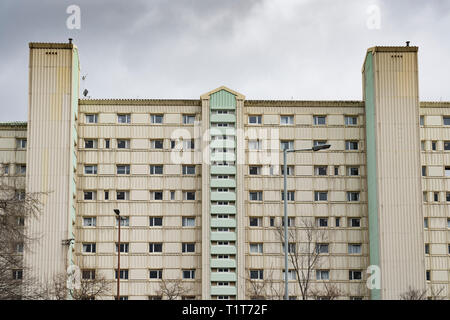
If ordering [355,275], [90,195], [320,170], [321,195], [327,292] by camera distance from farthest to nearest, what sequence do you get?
[320,170] < [321,195] < [90,195] < [355,275] < [327,292]

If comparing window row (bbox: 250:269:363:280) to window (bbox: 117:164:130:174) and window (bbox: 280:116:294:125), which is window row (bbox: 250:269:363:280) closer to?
window (bbox: 280:116:294:125)

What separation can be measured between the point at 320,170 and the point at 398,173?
865cm

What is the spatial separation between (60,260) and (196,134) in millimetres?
19030

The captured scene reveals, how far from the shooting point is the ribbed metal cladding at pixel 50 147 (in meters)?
69.9

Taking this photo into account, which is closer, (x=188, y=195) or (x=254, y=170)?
(x=188, y=195)

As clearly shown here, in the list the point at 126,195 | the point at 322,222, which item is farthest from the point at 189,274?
the point at 322,222

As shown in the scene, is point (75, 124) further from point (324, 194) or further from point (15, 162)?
point (324, 194)

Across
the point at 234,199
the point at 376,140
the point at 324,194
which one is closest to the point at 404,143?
the point at 376,140

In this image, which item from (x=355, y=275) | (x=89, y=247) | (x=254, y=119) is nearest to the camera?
(x=89, y=247)

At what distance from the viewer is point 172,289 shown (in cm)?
7262

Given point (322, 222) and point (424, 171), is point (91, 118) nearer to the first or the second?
point (322, 222)

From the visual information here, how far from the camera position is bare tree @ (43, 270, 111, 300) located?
2530 inches

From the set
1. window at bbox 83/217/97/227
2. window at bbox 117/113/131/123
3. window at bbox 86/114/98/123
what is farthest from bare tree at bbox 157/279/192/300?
window at bbox 86/114/98/123
